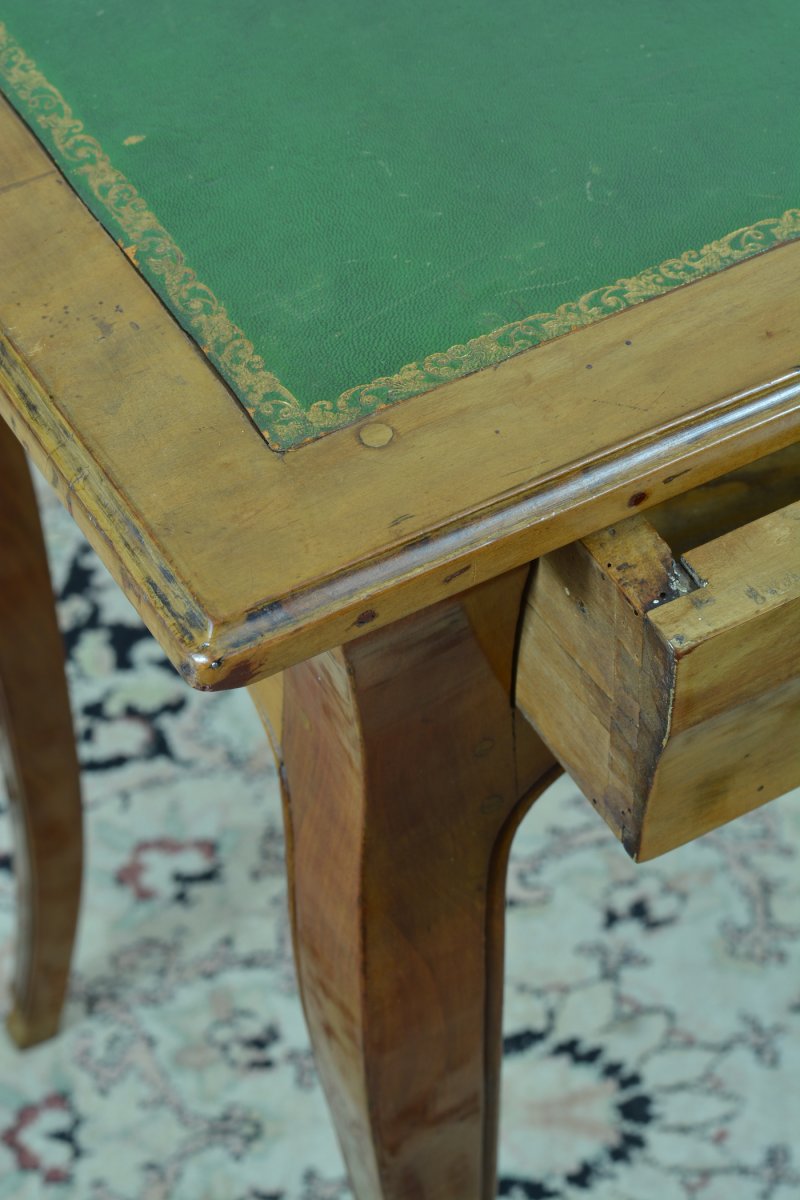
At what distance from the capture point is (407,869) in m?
0.57

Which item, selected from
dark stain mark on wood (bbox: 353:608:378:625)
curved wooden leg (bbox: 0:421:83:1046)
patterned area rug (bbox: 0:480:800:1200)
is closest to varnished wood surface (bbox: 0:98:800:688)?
dark stain mark on wood (bbox: 353:608:378:625)

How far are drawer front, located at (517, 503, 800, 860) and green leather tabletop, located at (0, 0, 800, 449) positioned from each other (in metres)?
0.09

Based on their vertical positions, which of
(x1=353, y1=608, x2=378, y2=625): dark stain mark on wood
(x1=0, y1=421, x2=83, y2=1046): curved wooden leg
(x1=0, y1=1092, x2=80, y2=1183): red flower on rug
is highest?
(x1=353, y1=608, x2=378, y2=625): dark stain mark on wood

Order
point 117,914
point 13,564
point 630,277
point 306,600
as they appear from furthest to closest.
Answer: point 117,914
point 13,564
point 630,277
point 306,600

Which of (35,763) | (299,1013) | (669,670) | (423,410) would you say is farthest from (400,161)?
(299,1013)

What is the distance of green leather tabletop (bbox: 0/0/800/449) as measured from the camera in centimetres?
52

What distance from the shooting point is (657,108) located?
61 centimetres

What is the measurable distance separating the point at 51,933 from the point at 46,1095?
4.5 inches

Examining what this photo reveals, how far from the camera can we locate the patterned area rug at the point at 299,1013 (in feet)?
3.24

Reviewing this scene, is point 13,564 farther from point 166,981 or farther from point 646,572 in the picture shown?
point 646,572

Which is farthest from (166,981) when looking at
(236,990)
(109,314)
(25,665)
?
(109,314)

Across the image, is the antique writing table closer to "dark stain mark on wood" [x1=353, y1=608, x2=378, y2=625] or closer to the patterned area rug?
"dark stain mark on wood" [x1=353, y1=608, x2=378, y2=625]

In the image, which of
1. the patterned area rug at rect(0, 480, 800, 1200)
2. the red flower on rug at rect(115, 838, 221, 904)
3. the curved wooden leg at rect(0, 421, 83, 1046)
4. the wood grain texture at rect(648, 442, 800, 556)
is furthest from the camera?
the red flower on rug at rect(115, 838, 221, 904)

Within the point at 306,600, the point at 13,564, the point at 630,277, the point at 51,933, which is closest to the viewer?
the point at 306,600
